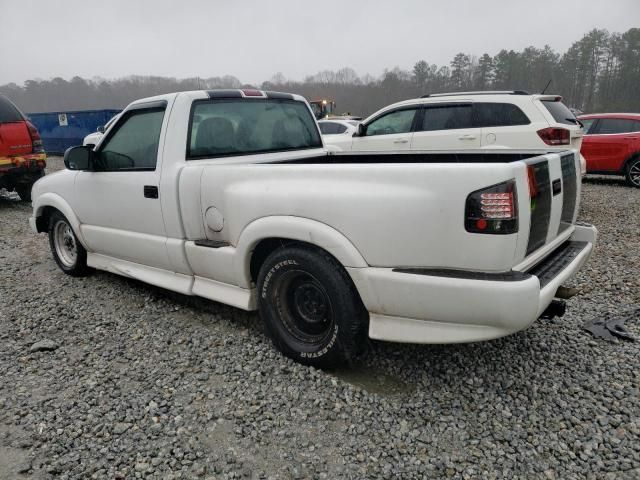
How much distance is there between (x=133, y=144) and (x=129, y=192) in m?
0.43

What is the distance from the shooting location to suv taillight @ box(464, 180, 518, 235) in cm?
215

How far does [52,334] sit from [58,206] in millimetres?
1533

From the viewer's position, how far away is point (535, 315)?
226cm

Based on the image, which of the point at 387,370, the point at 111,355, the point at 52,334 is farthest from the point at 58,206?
the point at 387,370

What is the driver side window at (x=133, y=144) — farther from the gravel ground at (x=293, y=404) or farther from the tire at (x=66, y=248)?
the gravel ground at (x=293, y=404)

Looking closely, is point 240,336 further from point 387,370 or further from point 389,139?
point 389,139

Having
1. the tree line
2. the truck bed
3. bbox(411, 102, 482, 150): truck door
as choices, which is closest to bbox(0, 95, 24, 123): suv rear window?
the truck bed

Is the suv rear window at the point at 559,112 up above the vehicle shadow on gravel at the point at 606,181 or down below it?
above

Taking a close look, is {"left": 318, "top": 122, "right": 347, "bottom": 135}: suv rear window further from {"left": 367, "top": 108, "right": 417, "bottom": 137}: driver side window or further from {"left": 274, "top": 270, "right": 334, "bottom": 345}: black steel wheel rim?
{"left": 274, "top": 270, "right": 334, "bottom": 345}: black steel wheel rim

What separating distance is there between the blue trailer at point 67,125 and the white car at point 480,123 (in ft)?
49.7

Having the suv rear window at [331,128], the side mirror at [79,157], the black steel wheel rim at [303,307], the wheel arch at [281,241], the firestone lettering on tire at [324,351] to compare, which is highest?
the suv rear window at [331,128]

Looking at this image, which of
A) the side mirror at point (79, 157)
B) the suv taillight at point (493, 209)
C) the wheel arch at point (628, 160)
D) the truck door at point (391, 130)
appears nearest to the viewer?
the suv taillight at point (493, 209)

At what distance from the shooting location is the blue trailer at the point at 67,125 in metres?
19.3

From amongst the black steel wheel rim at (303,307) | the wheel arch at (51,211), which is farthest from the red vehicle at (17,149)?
the black steel wheel rim at (303,307)
